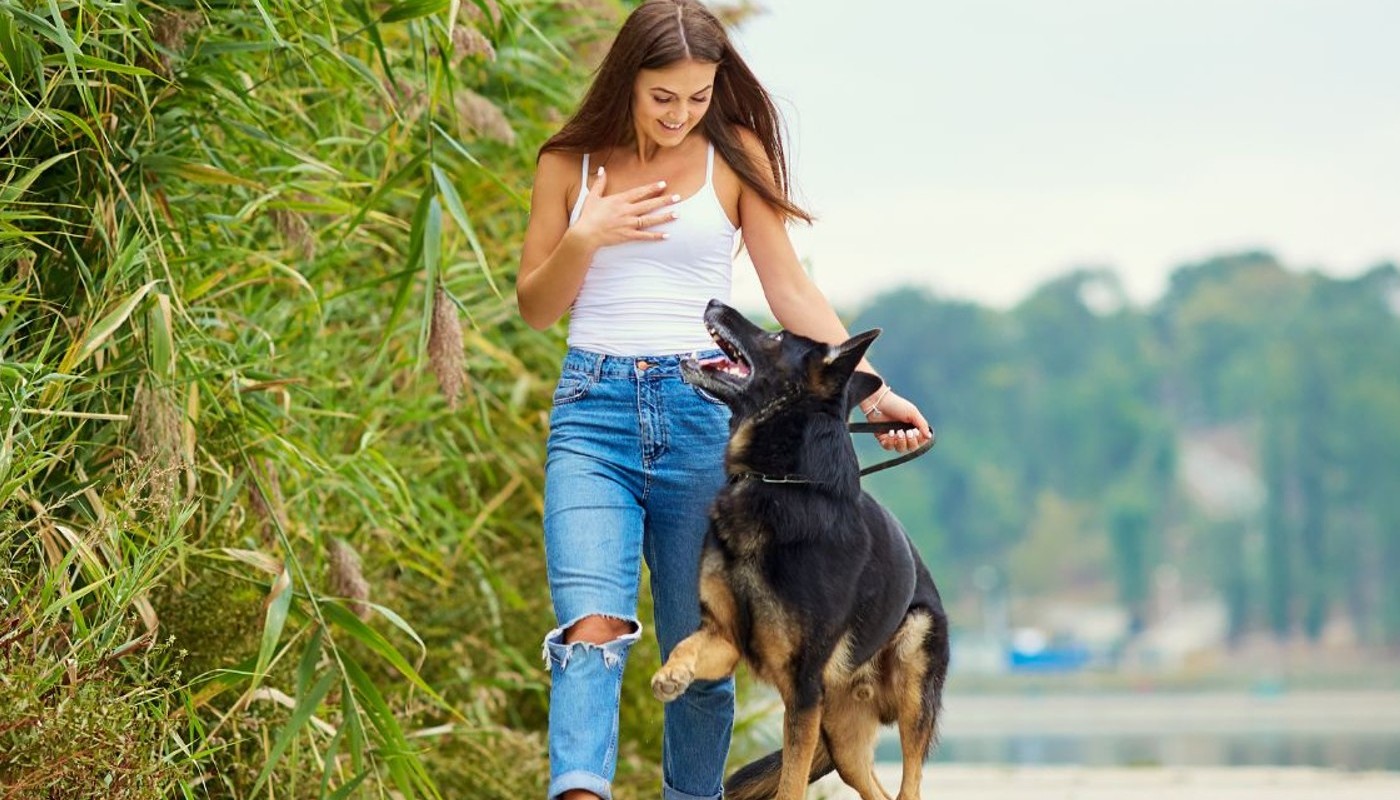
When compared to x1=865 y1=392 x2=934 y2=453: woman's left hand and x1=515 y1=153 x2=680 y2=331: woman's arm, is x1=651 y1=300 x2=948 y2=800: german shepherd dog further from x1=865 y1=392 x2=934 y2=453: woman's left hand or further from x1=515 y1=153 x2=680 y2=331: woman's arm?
x1=515 y1=153 x2=680 y2=331: woman's arm

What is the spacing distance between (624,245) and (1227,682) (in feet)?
189

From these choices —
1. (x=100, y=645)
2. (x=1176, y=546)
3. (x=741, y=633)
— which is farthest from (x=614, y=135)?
(x=1176, y=546)

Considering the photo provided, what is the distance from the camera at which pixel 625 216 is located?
3764 mm

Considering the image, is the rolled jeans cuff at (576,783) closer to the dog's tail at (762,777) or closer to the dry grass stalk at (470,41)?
the dog's tail at (762,777)

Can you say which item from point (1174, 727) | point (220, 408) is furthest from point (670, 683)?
point (1174, 727)

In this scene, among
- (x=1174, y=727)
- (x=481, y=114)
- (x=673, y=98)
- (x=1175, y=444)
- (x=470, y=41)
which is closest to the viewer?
(x=673, y=98)

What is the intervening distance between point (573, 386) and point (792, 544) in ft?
2.01

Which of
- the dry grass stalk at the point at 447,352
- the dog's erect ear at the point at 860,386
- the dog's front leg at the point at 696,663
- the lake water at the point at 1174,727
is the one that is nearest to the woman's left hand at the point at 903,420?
the dog's erect ear at the point at 860,386

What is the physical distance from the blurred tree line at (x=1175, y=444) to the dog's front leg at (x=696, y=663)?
52.7 meters

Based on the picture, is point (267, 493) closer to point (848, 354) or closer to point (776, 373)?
point (776, 373)

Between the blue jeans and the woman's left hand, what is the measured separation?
34 centimetres

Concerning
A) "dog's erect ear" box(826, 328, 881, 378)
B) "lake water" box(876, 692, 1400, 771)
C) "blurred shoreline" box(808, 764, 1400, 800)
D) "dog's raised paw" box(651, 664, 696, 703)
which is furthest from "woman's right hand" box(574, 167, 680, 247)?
"lake water" box(876, 692, 1400, 771)

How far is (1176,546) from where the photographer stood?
213 feet

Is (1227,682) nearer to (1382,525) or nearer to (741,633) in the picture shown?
(1382,525)
